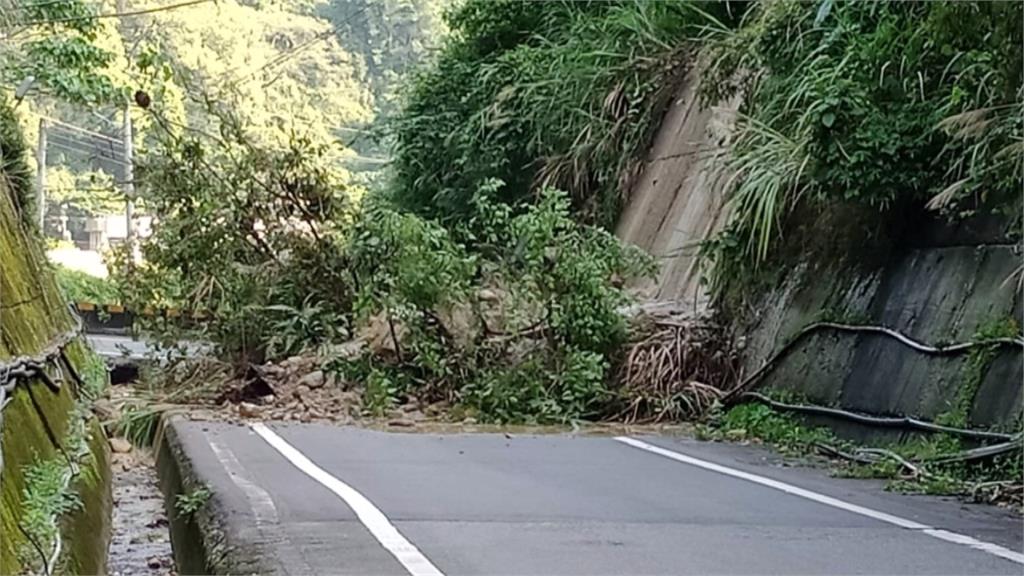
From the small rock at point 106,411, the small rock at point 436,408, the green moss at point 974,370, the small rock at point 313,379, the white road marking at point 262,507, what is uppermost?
the green moss at point 974,370

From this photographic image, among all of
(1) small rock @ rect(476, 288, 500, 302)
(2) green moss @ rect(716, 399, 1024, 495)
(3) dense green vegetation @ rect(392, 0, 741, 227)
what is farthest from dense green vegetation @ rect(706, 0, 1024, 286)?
(3) dense green vegetation @ rect(392, 0, 741, 227)

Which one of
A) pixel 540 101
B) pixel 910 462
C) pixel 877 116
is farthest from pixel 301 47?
pixel 910 462

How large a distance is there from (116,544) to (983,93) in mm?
5920

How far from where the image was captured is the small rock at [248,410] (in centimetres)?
1013

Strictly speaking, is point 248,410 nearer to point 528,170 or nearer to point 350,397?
point 350,397

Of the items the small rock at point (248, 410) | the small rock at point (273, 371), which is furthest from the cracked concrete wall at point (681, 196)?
the small rock at point (248, 410)

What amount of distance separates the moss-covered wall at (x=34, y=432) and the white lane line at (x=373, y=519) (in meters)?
1.13

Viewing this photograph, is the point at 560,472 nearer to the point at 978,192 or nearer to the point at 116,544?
the point at 116,544

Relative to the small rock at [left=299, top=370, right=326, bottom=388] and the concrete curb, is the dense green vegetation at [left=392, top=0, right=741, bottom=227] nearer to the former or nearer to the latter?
the small rock at [left=299, top=370, right=326, bottom=388]

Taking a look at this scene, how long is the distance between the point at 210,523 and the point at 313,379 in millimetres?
6251

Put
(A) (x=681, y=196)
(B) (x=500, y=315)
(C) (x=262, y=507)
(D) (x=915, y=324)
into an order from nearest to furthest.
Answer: (C) (x=262, y=507) → (D) (x=915, y=324) → (B) (x=500, y=315) → (A) (x=681, y=196)

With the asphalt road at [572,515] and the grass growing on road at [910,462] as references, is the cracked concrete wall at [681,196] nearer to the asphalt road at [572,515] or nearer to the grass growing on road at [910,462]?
the grass growing on road at [910,462]

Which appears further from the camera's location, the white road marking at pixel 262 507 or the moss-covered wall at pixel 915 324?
the moss-covered wall at pixel 915 324

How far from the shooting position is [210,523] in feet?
16.6
